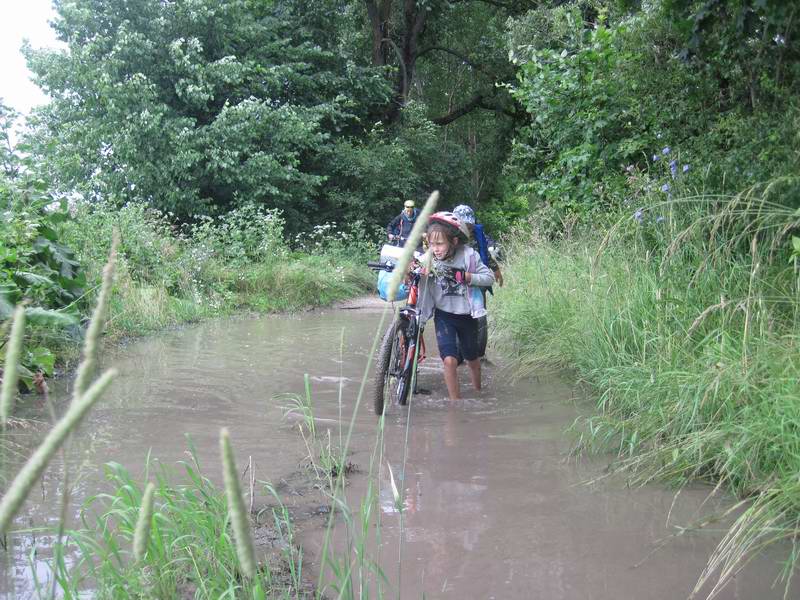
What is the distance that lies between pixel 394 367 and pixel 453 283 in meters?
0.89

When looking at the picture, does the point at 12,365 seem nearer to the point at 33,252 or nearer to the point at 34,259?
the point at 33,252

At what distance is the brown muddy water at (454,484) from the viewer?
326 centimetres

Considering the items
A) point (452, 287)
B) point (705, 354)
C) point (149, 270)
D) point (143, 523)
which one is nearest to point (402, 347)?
point (452, 287)

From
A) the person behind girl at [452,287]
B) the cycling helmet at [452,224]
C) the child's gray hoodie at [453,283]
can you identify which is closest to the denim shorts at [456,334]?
the person behind girl at [452,287]

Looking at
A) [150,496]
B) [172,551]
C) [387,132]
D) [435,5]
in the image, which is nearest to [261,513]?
[172,551]

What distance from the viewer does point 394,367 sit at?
6.70 meters

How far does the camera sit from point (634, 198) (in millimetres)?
7488

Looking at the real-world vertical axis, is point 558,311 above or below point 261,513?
above

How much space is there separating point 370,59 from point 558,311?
21.8 meters

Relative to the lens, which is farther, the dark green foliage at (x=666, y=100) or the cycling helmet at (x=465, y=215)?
the cycling helmet at (x=465, y=215)

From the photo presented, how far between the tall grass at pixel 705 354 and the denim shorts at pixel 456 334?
2.93 ft

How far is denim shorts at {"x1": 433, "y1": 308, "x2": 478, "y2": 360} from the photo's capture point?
6.86m

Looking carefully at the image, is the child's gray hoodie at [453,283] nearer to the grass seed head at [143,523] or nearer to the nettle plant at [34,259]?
the nettle plant at [34,259]

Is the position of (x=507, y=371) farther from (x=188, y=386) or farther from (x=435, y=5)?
(x=435, y=5)
